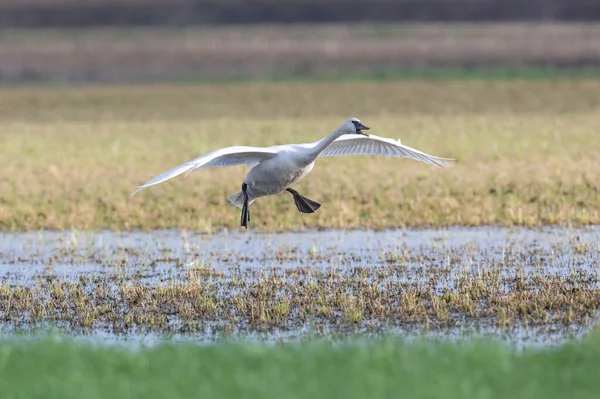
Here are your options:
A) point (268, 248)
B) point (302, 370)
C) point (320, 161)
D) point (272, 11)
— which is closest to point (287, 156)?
point (268, 248)

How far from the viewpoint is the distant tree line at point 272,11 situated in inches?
3588

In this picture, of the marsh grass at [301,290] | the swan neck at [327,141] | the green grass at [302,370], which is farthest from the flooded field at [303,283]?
the swan neck at [327,141]

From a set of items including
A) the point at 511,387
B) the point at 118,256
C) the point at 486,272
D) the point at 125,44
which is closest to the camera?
the point at 511,387

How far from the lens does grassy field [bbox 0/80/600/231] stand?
1984cm

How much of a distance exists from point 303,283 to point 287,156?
145 centimetres

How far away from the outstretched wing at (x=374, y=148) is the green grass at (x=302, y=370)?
5.38 meters

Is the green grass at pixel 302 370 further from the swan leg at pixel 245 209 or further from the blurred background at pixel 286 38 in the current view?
the blurred background at pixel 286 38

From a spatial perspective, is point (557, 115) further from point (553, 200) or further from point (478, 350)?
point (478, 350)

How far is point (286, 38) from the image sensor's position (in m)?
85.9

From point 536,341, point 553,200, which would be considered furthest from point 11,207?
point 536,341

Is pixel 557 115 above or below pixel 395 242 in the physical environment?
above

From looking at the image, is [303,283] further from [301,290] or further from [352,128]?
[352,128]

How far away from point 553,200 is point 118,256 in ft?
24.3

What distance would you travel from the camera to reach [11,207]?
20672 mm
